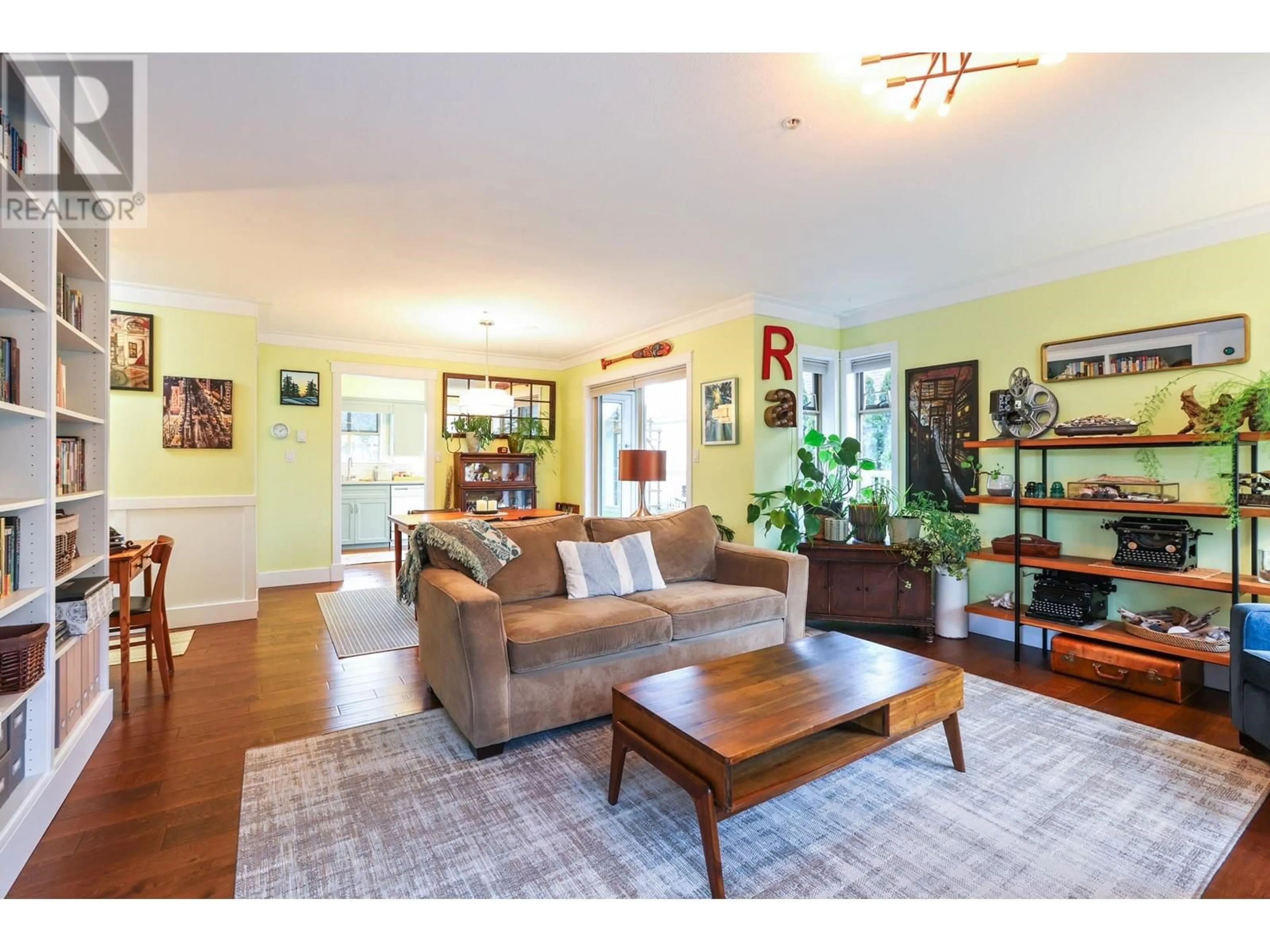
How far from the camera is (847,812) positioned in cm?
193

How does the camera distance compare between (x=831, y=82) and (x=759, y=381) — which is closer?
(x=831, y=82)

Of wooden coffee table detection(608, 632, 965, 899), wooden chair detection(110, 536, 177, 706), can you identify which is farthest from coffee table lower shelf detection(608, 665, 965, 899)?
wooden chair detection(110, 536, 177, 706)

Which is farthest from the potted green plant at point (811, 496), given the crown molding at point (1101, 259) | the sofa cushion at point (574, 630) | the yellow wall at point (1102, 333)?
the sofa cushion at point (574, 630)

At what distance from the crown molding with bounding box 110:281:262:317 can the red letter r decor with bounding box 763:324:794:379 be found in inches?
158

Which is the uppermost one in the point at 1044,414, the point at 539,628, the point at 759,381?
the point at 759,381

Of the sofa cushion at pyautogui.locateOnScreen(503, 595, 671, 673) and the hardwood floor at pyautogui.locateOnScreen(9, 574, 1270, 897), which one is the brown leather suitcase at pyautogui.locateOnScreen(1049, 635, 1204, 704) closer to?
the hardwood floor at pyautogui.locateOnScreen(9, 574, 1270, 897)

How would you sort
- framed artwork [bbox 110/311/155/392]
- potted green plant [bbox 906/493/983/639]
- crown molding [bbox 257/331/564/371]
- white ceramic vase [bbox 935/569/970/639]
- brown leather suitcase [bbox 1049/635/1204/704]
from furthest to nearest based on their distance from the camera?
crown molding [bbox 257/331/564/371] < framed artwork [bbox 110/311/155/392] < white ceramic vase [bbox 935/569/970/639] < potted green plant [bbox 906/493/983/639] < brown leather suitcase [bbox 1049/635/1204/704]

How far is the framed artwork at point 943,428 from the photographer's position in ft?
13.5

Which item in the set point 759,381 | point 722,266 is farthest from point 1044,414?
point 722,266

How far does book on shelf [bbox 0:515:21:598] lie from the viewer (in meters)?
1.75

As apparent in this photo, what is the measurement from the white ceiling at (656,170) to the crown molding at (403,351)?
1.55 metres

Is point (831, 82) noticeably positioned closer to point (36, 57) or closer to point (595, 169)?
point (595, 169)

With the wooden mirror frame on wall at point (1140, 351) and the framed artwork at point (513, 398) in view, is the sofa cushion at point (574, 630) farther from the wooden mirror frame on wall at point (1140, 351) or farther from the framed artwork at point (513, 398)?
the framed artwork at point (513, 398)

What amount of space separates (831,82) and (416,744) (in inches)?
116
